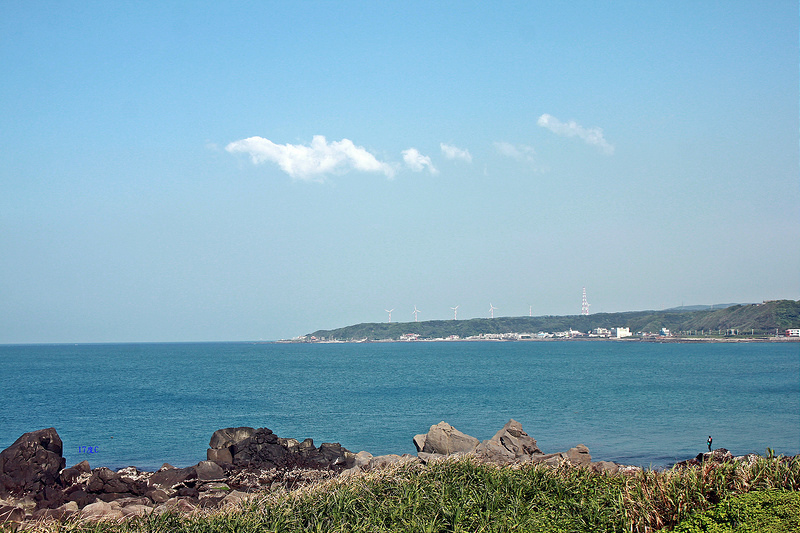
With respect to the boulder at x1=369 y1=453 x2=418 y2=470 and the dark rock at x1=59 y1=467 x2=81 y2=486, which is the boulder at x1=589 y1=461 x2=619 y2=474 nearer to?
the boulder at x1=369 y1=453 x2=418 y2=470

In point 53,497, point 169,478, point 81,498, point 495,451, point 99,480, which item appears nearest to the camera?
→ point 81,498

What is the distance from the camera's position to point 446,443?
25.6 m

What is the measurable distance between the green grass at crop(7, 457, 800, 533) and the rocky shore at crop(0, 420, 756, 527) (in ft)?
10.6

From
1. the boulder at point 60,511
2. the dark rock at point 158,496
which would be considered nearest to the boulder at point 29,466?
the boulder at point 60,511

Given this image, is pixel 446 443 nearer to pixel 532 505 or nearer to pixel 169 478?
pixel 169 478

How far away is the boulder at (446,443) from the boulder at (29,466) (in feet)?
44.9

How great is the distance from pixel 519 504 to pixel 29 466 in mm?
17807

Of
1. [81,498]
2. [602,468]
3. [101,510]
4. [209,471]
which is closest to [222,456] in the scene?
[209,471]

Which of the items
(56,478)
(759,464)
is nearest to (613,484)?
(759,464)

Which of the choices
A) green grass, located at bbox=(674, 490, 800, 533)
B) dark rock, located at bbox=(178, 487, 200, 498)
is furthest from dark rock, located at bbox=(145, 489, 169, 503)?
green grass, located at bbox=(674, 490, 800, 533)

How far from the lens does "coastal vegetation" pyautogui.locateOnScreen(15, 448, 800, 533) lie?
30.8ft

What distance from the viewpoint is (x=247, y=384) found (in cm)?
7719

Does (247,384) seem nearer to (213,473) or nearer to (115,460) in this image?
(115,460)

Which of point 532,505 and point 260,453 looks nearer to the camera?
point 532,505
